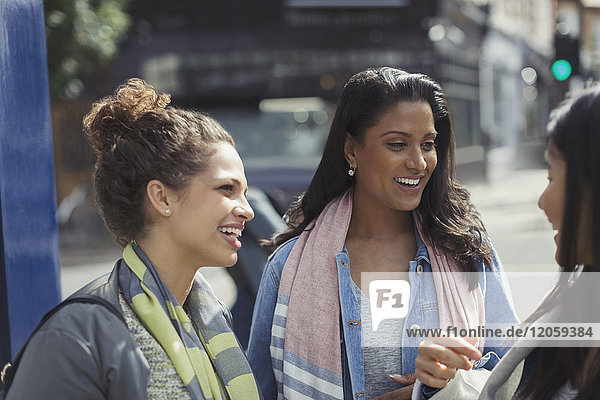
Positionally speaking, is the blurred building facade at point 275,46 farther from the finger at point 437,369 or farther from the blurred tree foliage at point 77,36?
the finger at point 437,369

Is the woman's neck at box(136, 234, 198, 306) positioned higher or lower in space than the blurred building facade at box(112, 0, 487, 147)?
lower

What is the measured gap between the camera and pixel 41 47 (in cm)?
247

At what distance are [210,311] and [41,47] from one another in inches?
45.2

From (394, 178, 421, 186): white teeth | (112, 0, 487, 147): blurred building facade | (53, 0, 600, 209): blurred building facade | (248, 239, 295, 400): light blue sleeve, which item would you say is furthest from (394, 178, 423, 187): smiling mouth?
(112, 0, 487, 147): blurred building facade

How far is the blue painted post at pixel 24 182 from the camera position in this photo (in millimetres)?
2270

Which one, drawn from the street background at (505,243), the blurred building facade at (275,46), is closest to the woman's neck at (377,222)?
the street background at (505,243)

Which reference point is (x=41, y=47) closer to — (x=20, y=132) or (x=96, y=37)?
Result: (x=20, y=132)

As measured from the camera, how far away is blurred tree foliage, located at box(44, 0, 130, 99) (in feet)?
41.5

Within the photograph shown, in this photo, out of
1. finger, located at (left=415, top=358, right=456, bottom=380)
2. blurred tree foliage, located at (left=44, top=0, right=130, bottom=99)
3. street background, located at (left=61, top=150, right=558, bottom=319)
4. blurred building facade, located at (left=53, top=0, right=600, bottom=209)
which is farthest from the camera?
blurred building facade, located at (left=53, top=0, right=600, bottom=209)

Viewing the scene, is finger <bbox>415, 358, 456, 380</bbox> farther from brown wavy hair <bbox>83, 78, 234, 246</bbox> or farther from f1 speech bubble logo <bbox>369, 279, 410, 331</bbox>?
brown wavy hair <bbox>83, 78, 234, 246</bbox>

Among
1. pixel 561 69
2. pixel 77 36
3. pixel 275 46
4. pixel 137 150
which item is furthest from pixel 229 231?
pixel 275 46

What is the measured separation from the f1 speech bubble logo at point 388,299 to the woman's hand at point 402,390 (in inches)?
6.4

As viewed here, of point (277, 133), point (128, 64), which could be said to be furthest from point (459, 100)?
point (277, 133)

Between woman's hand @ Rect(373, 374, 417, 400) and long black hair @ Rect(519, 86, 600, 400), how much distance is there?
50cm
